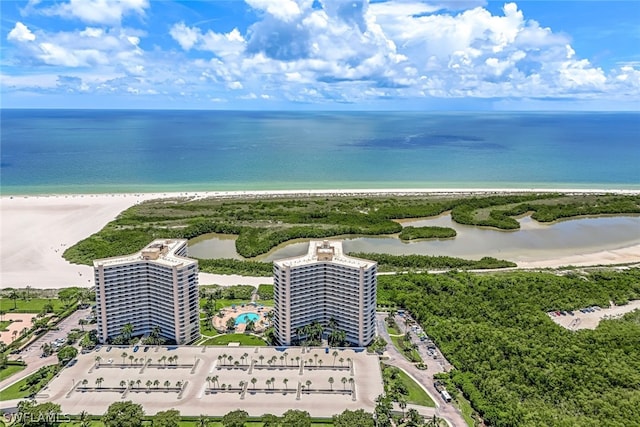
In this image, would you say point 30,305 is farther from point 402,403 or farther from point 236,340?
point 402,403

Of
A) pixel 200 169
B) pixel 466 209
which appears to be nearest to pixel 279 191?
pixel 200 169

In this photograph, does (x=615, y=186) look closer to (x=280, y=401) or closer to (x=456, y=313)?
(x=456, y=313)

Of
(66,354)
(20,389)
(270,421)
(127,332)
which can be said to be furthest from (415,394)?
(20,389)

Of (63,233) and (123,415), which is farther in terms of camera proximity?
(63,233)

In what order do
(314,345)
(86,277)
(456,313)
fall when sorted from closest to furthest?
(314,345) → (456,313) → (86,277)

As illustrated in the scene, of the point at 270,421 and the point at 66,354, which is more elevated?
the point at 66,354

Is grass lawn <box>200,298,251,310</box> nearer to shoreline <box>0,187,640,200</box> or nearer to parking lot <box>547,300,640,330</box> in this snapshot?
parking lot <box>547,300,640,330</box>

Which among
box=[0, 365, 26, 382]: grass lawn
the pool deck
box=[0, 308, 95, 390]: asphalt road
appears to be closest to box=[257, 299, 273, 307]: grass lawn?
the pool deck
